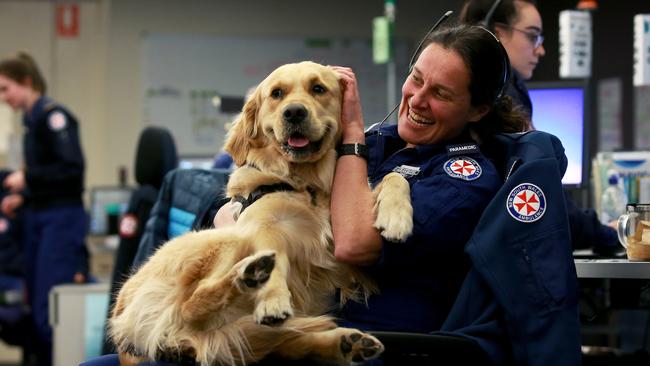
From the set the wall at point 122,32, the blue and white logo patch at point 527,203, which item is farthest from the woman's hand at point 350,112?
the wall at point 122,32

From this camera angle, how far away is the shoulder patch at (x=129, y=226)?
11.7ft

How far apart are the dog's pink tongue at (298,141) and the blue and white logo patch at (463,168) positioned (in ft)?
1.03

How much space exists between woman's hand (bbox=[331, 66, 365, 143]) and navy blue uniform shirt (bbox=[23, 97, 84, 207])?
11.8ft

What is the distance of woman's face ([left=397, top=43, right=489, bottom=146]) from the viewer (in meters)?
2.16

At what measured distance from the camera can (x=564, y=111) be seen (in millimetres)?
3504

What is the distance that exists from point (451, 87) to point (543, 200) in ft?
1.29

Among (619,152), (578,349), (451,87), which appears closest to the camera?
(578,349)

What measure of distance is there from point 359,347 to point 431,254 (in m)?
0.33

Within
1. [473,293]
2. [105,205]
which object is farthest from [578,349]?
[105,205]

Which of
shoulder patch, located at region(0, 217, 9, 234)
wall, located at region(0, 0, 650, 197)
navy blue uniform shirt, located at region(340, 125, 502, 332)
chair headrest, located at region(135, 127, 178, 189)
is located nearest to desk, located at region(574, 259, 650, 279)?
navy blue uniform shirt, located at region(340, 125, 502, 332)

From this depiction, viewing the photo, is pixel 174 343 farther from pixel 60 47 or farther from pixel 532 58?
pixel 60 47

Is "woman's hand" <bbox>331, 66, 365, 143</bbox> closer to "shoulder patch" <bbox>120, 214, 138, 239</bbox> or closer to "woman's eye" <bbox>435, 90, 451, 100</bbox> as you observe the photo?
"woman's eye" <bbox>435, 90, 451, 100</bbox>

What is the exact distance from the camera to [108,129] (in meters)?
8.73

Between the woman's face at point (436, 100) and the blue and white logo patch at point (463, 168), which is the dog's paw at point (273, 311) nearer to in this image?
the blue and white logo patch at point (463, 168)
